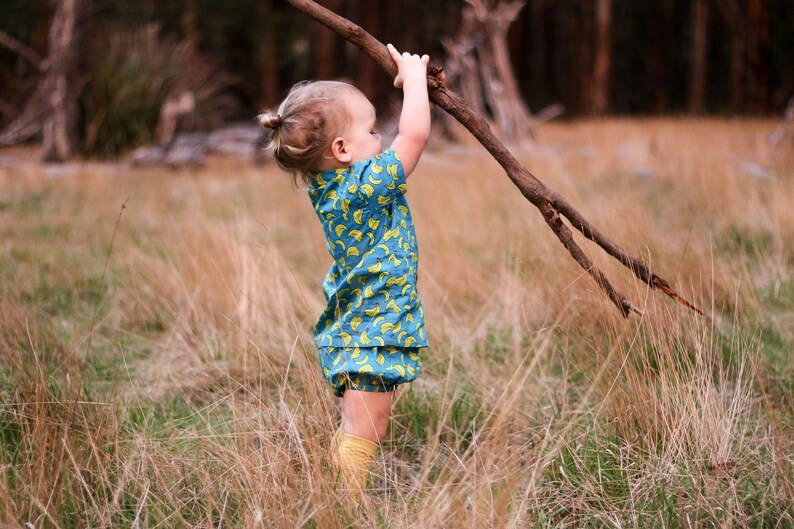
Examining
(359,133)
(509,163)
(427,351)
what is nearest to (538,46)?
(427,351)

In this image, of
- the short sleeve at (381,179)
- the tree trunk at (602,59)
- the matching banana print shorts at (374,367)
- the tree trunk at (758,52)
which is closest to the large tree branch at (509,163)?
the short sleeve at (381,179)

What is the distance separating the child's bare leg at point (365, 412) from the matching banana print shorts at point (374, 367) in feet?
0.06

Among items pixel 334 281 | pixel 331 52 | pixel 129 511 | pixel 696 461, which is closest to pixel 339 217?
pixel 334 281

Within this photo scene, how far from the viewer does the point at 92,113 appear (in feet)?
28.5

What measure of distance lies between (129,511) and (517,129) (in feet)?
27.3

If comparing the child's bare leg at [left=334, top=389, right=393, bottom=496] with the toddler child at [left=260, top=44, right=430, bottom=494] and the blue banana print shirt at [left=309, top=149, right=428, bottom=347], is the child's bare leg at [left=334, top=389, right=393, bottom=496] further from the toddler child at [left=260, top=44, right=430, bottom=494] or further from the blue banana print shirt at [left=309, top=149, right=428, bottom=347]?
the blue banana print shirt at [left=309, top=149, right=428, bottom=347]

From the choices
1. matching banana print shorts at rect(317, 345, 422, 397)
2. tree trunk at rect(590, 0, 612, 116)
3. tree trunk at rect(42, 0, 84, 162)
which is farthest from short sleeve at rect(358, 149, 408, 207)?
tree trunk at rect(590, 0, 612, 116)

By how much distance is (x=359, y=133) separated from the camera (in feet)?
7.26

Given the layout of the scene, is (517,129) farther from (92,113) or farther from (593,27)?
(593,27)

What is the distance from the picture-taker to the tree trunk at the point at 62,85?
805 centimetres

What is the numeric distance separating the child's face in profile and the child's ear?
0.04 ft

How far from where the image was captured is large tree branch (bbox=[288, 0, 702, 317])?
7.23ft

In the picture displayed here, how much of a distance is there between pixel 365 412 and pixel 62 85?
7214 mm

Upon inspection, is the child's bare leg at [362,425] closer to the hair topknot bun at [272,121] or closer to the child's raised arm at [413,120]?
the child's raised arm at [413,120]
